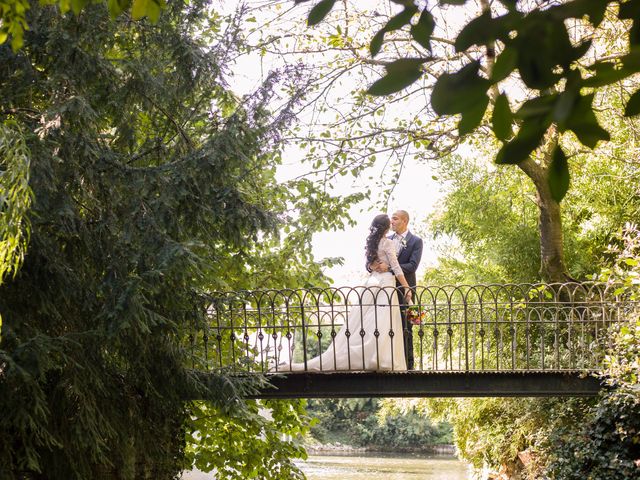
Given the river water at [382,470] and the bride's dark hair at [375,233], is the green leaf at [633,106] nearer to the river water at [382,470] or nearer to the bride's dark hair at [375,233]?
the bride's dark hair at [375,233]

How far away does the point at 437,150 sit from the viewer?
1166 cm

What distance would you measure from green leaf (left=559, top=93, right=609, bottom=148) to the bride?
269 inches

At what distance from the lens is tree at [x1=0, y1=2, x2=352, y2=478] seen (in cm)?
654

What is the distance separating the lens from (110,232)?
7.18 m

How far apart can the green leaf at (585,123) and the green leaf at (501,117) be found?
109mm

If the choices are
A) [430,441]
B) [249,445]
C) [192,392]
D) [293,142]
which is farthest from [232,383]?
[430,441]

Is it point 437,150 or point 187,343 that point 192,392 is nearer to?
point 187,343

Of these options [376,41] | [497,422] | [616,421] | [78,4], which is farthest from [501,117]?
[497,422]

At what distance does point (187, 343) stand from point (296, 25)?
4.46 meters

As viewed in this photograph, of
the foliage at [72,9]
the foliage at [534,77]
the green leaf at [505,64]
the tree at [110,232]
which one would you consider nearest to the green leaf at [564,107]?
the foliage at [534,77]

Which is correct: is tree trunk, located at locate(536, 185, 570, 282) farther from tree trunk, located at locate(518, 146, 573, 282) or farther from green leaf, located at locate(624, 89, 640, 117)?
green leaf, located at locate(624, 89, 640, 117)

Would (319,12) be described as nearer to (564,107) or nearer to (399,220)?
(564,107)

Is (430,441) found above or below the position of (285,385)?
below

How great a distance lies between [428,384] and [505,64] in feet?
22.9
